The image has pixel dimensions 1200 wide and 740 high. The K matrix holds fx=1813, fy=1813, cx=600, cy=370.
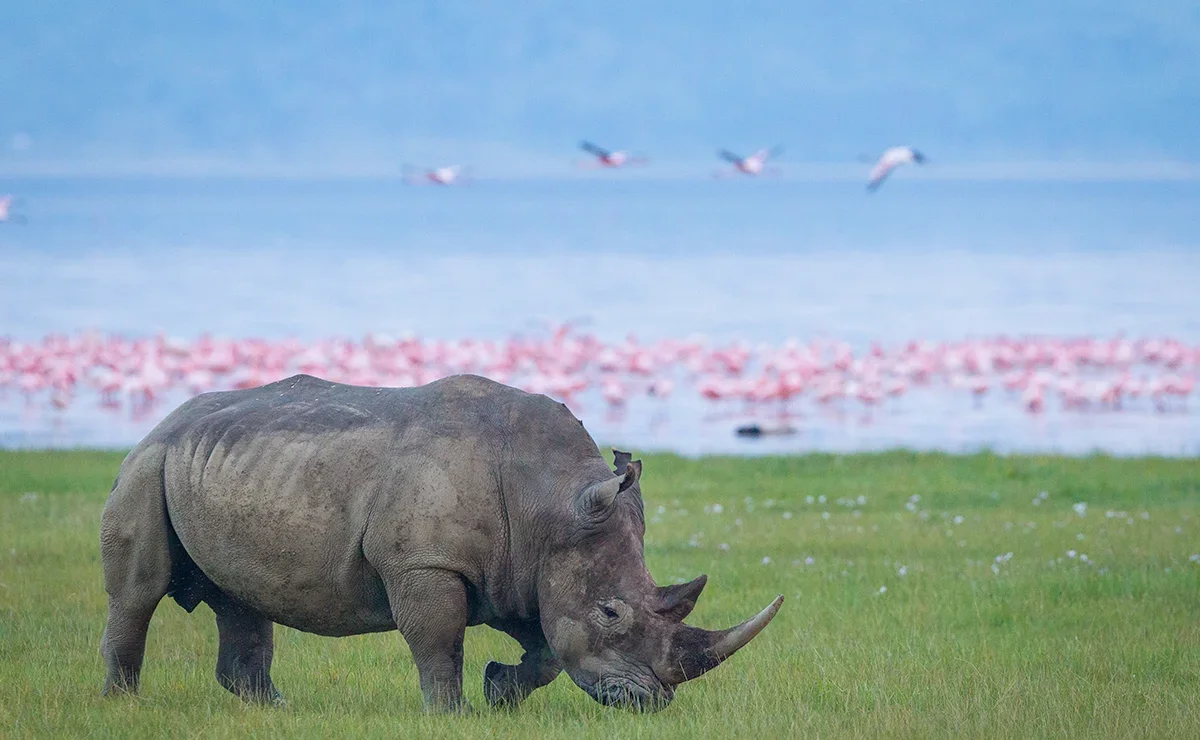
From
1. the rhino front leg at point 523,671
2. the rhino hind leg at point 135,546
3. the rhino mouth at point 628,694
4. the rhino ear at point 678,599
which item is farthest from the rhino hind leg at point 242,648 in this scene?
the rhino ear at point 678,599

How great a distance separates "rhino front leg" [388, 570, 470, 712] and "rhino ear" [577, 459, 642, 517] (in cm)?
68

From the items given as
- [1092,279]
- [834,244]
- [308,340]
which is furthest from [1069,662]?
[834,244]

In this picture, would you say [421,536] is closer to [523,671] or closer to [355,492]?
[355,492]

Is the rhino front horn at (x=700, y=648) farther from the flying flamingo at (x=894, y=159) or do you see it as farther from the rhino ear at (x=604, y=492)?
the flying flamingo at (x=894, y=159)

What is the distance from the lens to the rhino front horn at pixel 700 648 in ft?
24.8

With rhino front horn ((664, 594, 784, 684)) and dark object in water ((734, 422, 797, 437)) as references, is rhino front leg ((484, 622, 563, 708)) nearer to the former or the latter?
rhino front horn ((664, 594, 784, 684))

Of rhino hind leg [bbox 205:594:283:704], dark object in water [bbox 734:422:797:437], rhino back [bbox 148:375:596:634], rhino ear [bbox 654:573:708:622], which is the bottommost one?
rhino hind leg [bbox 205:594:283:704]

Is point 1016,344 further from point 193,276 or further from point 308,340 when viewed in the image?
point 193,276

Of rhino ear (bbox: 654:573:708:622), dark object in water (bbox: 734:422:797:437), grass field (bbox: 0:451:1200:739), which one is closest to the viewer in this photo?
rhino ear (bbox: 654:573:708:622)

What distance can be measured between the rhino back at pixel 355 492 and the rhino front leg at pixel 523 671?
30 cm

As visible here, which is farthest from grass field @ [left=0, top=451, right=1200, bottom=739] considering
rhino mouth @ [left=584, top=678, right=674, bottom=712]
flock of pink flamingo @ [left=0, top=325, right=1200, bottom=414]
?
flock of pink flamingo @ [left=0, top=325, right=1200, bottom=414]

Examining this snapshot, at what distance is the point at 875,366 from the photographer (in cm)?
2712

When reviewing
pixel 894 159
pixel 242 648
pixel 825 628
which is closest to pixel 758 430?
pixel 894 159

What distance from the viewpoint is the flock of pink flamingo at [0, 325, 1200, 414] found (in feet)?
84.9
